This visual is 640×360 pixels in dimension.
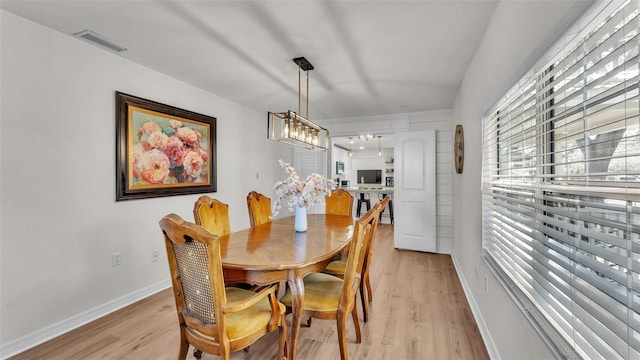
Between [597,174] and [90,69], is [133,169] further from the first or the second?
[597,174]

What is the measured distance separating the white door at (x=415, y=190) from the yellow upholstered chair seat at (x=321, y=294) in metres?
2.97

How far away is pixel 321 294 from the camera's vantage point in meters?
2.00

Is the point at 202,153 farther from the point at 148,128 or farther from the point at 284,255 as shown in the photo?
the point at 284,255

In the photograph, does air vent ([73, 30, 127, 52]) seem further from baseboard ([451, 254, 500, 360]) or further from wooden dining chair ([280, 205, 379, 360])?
baseboard ([451, 254, 500, 360])

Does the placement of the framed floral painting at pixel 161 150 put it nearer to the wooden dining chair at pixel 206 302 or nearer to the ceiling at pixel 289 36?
the ceiling at pixel 289 36

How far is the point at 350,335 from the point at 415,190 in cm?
307

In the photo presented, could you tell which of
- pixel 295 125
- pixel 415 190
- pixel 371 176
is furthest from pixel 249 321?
pixel 371 176

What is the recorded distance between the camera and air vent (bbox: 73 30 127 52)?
7.67 ft

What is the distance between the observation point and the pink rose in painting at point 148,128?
117 inches

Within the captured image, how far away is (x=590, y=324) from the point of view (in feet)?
3.04

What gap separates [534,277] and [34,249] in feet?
10.9

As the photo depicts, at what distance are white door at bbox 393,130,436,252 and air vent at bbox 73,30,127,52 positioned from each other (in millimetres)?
3956

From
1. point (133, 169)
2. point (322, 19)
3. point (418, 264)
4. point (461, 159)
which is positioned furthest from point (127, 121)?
point (418, 264)

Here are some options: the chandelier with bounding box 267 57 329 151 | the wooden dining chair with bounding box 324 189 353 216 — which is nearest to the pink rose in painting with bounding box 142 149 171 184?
the chandelier with bounding box 267 57 329 151
